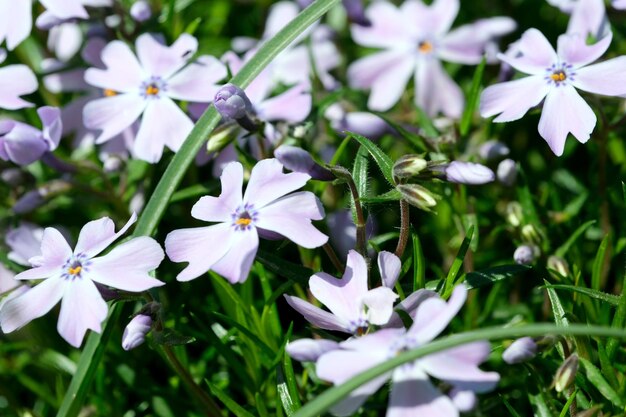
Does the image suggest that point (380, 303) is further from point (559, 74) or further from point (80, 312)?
point (559, 74)

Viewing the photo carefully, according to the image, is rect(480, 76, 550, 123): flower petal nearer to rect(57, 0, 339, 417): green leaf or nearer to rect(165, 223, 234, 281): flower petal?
rect(57, 0, 339, 417): green leaf

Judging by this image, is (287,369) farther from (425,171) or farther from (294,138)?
(294,138)

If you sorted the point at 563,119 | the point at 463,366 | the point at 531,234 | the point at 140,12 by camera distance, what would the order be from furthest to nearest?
the point at 140,12, the point at 531,234, the point at 563,119, the point at 463,366

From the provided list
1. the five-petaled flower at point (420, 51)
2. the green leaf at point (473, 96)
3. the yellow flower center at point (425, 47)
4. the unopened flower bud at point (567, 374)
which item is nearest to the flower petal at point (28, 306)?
the unopened flower bud at point (567, 374)

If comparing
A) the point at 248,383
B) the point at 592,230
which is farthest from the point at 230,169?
the point at 592,230

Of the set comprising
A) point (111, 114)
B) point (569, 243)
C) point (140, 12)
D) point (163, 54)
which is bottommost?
point (569, 243)

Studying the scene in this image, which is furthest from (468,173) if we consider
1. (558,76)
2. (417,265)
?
(558,76)
